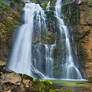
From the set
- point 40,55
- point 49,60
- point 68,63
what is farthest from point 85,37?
point 40,55

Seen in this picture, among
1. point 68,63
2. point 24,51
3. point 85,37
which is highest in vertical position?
point 85,37

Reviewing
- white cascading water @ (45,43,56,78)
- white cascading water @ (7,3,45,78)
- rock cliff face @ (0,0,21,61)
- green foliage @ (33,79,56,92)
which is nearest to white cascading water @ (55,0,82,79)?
white cascading water @ (45,43,56,78)

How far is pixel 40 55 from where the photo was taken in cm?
1502

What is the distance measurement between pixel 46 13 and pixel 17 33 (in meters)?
4.52

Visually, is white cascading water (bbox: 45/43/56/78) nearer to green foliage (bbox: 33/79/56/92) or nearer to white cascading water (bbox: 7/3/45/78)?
white cascading water (bbox: 7/3/45/78)

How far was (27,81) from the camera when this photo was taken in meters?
7.34

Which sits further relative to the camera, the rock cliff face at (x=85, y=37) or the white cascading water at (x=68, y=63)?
the rock cliff face at (x=85, y=37)

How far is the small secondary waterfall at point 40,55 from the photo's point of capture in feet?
46.6

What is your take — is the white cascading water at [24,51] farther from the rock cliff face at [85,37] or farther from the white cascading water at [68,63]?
the rock cliff face at [85,37]

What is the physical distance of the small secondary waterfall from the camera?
1421cm

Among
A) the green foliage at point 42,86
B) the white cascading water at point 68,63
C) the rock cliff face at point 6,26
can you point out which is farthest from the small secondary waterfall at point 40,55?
the green foliage at point 42,86

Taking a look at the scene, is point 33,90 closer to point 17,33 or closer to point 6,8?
point 17,33

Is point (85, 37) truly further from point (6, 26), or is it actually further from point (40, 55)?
point (6, 26)

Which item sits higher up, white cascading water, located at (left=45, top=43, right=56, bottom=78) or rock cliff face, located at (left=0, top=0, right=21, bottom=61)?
rock cliff face, located at (left=0, top=0, right=21, bottom=61)
